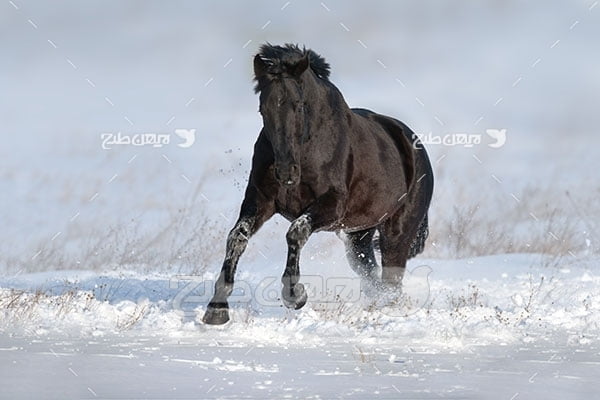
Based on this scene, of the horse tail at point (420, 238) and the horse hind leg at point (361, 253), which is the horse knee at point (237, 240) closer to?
the horse hind leg at point (361, 253)

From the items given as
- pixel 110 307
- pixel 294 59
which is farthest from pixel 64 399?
pixel 294 59

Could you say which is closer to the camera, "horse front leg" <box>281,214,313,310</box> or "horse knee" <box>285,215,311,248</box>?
"horse front leg" <box>281,214,313,310</box>

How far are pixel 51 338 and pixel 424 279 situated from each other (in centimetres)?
708

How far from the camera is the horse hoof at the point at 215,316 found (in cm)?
680

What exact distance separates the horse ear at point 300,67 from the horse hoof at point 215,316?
6.57 ft

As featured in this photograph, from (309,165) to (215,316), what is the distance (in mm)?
1659

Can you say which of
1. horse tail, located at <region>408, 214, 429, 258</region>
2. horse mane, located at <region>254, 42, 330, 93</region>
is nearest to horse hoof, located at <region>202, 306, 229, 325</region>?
horse mane, located at <region>254, 42, 330, 93</region>

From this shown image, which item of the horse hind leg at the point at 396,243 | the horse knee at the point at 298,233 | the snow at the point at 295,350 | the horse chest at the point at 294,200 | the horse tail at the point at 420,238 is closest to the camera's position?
the snow at the point at 295,350

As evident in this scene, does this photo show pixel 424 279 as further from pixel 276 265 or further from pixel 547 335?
pixel 547 335

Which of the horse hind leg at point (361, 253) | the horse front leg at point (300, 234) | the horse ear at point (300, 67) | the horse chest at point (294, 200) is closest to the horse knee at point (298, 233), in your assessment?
the horse front leg at point (300, 234)

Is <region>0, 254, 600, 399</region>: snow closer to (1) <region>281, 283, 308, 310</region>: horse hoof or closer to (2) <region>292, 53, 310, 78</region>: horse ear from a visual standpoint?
(1) <region>281, 283, 308, 310</region>: horse hoof

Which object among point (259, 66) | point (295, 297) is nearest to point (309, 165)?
point (259, 66)

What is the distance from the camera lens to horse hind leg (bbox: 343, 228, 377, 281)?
10.2m

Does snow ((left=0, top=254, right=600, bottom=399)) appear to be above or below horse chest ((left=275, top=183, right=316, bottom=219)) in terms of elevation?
below
